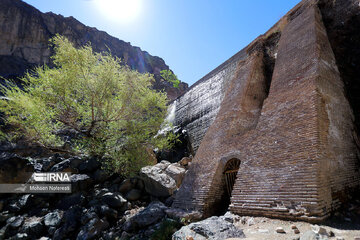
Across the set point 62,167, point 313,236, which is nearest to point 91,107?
point 62,167

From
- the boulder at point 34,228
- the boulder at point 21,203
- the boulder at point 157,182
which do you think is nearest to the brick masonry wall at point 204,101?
the boulder at point 157,182

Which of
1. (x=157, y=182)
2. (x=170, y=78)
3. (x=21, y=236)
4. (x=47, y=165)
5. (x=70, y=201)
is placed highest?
(x=170, y=78)

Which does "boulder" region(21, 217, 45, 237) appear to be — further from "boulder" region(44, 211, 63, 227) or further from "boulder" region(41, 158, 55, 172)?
"boulder" region(41, 158, 55, 172)

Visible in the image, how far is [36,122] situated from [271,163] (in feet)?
24.5

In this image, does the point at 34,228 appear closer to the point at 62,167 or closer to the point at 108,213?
the point at 108,213

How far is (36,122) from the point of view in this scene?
21.5 feet

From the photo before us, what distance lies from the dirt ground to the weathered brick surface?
144 mm

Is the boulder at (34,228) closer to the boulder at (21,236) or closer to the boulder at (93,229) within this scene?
the boulder at (21,236)

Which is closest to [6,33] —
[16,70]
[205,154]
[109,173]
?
[16,70]

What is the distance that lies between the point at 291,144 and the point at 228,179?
86.4 inches

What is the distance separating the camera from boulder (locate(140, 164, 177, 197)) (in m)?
6.78

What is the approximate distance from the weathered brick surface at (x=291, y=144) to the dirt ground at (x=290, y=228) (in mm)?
144

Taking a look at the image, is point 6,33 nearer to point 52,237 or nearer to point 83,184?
point 83,184

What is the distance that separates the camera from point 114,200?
6.37 meters
